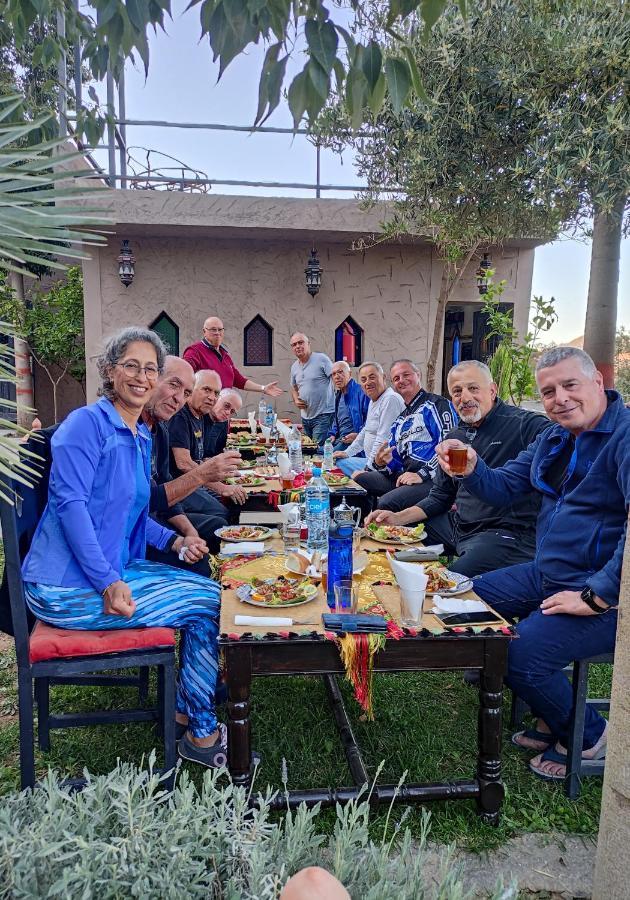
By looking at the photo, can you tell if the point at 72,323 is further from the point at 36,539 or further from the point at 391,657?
the point at 391,657

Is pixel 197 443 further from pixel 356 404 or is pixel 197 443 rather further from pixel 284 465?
pixel 356 404

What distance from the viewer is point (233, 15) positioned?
1359mm

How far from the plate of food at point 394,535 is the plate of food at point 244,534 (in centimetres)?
51

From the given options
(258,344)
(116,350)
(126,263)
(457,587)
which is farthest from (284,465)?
(126,263)

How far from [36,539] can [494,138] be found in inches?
240

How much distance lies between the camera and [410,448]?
507 centimetres

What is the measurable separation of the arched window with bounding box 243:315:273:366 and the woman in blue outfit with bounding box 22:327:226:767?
321 inches

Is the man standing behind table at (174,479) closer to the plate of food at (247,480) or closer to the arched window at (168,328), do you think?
the plate of food at (247,480)

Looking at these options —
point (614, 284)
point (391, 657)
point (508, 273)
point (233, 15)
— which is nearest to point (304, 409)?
point (614, 284)

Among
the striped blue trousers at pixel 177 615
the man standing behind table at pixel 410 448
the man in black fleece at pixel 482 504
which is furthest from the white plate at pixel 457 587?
the man standing behind table at pixel 410 448

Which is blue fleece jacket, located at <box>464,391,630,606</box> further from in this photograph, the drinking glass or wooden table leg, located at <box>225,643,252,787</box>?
wooden table leg, located at <box>225,643,252,787</box>

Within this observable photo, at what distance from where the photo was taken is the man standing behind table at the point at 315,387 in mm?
8078

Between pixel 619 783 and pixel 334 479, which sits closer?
pixel 619 783

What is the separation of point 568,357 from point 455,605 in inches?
48.6
